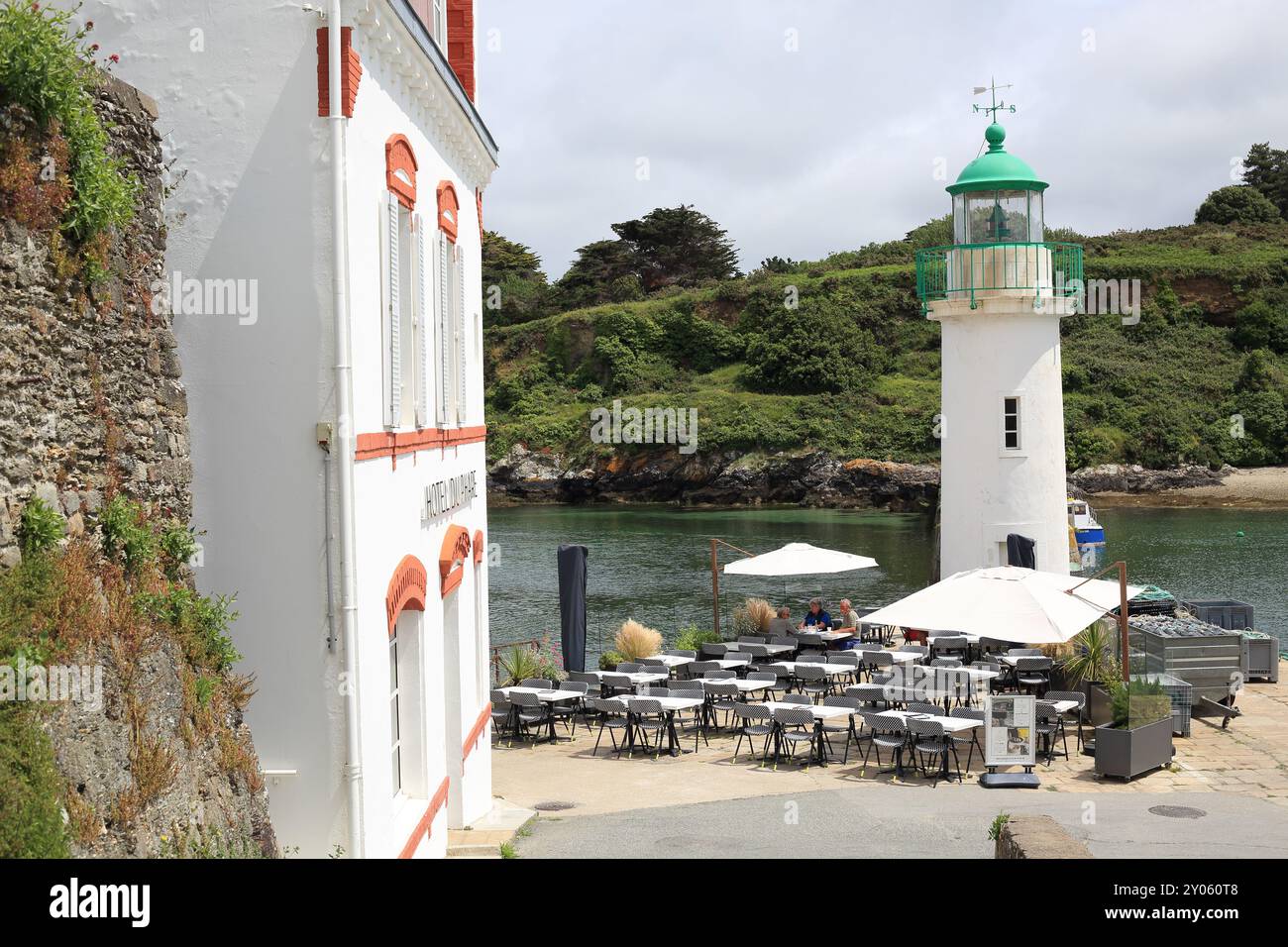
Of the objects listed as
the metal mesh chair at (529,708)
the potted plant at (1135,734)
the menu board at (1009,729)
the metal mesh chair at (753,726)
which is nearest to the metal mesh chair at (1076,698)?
the potted plant at (1135,734)

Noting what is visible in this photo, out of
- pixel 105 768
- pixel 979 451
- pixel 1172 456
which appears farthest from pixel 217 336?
pixel 1172 456

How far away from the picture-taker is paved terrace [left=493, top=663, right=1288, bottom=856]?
14.1 meters

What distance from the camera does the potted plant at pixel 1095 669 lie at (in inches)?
687

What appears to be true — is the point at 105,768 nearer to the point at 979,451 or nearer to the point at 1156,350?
the point at 979,451

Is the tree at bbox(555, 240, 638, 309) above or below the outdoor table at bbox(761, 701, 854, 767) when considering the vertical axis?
above

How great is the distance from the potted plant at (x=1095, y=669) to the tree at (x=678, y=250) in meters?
85.2

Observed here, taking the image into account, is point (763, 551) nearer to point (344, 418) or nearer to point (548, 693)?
point (548, 693)

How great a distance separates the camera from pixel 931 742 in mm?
15781

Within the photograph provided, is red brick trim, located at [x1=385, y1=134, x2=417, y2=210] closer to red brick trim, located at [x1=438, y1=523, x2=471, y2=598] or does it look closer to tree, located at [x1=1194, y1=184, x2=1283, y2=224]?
red brick trim, located at [x1=438, y1=523, x2=471, y2=598]

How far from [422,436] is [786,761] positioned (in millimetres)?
8034

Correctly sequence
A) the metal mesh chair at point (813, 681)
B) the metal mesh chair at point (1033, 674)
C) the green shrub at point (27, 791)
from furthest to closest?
the metal mesh chair at point (813, 681) → the metal mesh chair at point (1033, 674) → the green shrub at point (27, 791)

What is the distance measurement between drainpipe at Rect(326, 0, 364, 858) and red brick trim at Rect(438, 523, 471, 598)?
3.41m

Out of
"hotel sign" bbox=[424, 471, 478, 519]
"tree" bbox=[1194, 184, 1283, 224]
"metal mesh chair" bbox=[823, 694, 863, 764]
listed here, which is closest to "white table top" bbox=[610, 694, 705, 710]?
"metal mesh chair" bbox=[823, 694, 863, 764]

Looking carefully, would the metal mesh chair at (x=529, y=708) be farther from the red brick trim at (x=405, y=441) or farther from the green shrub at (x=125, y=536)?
the green shrub at (x=125, y=536)
